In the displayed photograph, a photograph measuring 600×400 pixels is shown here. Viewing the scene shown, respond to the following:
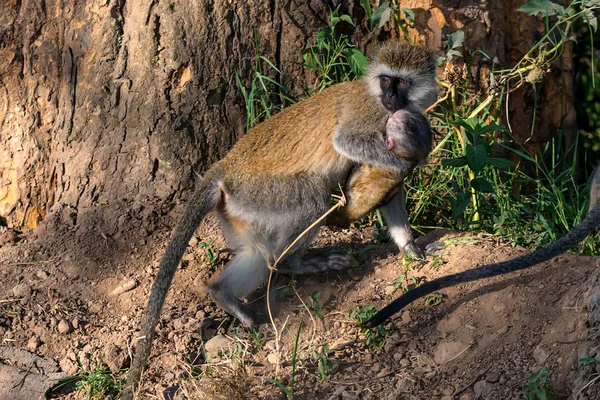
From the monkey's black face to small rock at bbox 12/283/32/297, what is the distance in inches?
103

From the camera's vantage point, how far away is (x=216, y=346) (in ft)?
16.1

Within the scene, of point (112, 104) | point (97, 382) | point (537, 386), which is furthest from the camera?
point (112, 104)

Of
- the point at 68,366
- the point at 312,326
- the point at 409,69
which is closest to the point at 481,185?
the point at 409,69

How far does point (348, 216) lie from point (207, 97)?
4.33 feet

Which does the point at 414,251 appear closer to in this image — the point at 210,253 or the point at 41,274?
the point at 210,253

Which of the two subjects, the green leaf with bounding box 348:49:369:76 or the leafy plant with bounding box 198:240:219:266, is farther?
the green leaf with bounding box 348:49:369:76

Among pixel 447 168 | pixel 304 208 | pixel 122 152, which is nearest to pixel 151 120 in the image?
pixel 122 152

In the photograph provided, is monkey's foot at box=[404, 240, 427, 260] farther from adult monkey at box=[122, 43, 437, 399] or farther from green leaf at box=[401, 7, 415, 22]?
green leaf at box=[401, 7, 415, 22]

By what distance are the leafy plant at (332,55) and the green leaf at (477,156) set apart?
1.13 metres

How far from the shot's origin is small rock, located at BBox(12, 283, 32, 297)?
5228 millimetres

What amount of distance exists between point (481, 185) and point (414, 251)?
63cm

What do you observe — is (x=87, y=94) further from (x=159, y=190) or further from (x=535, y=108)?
(x=535, y=108)

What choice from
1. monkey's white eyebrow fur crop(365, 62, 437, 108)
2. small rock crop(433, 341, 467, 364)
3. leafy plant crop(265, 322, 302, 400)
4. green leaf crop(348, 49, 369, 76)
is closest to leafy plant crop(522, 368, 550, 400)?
small rock crop(433, 341, 467, 364)

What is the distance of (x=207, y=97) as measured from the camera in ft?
19.0
